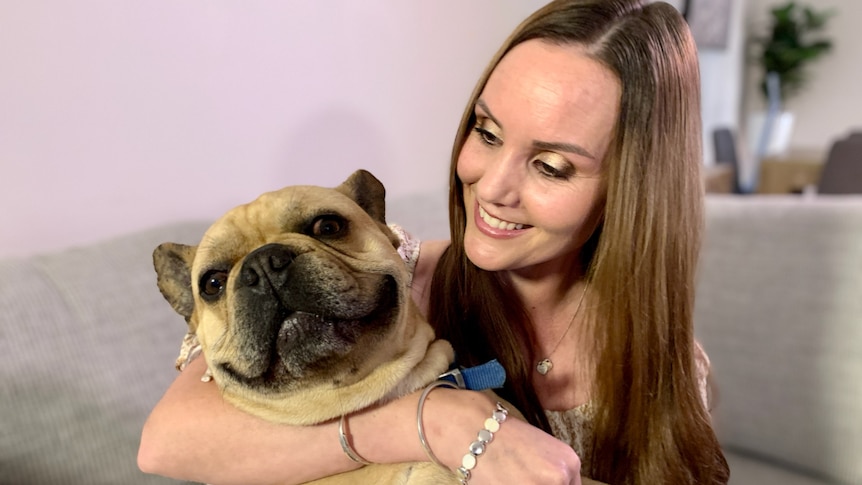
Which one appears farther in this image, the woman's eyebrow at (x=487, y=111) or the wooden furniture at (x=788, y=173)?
the wooden furniture at (x=788, y=173)

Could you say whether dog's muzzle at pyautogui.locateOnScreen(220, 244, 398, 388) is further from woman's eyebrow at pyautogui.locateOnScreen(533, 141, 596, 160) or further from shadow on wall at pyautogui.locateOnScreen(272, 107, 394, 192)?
shadow on wall at pyautogui.locateOnScreen(272, 107, 394, 192)

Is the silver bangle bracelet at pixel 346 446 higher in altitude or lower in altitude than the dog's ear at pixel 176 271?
lower

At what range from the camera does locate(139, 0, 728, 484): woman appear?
893mm

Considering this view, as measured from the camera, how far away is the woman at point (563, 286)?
893 millimetres

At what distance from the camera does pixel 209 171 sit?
5.29 ft

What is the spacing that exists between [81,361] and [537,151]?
3.04 ft

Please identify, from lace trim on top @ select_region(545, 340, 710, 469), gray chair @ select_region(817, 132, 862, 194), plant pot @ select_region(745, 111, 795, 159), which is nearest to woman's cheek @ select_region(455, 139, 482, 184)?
lace trim on top @ select_region(545, 340, 710, 469)

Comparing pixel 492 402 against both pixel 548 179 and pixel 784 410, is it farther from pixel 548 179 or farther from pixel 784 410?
pixel 784 410

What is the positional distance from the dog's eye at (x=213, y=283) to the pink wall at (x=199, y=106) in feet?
2.34

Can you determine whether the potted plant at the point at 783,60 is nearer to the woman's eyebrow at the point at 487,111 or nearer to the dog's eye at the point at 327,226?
the woman's eyebrow at the point at 487,111

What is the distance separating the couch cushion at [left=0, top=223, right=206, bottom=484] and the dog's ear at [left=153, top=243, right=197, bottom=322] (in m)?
0.38

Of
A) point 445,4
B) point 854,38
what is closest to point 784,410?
point 445,4

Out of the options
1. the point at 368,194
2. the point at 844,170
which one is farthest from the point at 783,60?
the point at 368,194

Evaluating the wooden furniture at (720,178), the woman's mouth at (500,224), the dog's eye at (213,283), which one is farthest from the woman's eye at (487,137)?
the wooden furniture at (720,178)
